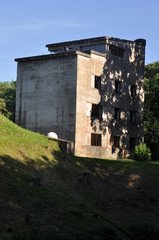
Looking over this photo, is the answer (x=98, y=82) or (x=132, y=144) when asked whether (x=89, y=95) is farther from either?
(x=132, y=144)

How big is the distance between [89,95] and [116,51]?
713cm

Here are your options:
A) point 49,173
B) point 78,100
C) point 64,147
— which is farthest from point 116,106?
point 49,173

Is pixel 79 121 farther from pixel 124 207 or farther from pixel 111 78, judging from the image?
pixel 124 207

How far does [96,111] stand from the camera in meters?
46.6

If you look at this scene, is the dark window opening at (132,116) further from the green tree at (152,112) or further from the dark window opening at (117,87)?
the green tree at (152,112)

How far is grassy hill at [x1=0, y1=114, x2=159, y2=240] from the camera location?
69.4 feet

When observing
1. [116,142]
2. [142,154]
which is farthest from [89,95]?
[142,154]

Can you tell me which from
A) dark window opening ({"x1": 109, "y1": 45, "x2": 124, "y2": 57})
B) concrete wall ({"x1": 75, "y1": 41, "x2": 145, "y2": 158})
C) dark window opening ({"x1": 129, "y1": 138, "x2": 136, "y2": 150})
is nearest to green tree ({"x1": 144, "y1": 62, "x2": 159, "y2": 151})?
concrete wall ({"x1": 75, "y1": 41, "x2": 145, "y2": 158})

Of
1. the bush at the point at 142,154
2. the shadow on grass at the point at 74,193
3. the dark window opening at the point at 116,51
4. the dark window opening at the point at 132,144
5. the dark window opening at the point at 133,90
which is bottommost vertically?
the shadow on grass at the point at 74,193

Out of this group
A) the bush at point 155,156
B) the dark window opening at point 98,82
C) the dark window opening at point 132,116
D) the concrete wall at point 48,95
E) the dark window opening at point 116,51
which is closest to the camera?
the concrete wall at point 48,95

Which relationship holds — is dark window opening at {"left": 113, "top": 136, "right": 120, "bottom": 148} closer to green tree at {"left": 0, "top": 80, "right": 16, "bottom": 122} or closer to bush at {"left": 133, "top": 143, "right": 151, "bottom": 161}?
bush at {"left": 133, "top": 143, "right": 151, "bottom": 161}

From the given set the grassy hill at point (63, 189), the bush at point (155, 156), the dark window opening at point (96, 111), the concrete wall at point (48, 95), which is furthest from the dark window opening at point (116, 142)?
the grassy hill at point (63, 189)

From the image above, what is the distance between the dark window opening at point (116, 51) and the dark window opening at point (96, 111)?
6.55m

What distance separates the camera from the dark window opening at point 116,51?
49112mm
